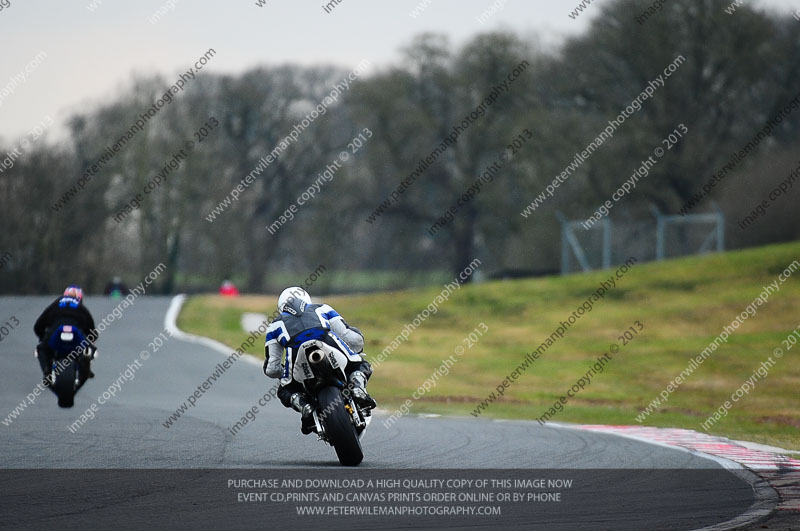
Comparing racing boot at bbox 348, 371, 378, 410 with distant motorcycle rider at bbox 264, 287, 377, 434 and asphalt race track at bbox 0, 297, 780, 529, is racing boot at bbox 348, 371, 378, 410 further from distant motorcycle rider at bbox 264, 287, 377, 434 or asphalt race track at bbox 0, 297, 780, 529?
asphalt race track at bbox 0, 297, 780, 529

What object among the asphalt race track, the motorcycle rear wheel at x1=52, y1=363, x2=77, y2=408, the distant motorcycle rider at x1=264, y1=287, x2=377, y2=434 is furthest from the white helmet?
the motorcycle rear wheel at x1=52, y1=363, x2=77, y2=408

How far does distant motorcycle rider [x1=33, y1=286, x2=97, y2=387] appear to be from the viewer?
52.7ft

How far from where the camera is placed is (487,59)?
55.5 metres

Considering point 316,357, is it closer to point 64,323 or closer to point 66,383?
point 66,383

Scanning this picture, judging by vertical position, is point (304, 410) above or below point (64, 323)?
below

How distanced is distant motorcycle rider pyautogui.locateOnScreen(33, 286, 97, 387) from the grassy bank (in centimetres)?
525

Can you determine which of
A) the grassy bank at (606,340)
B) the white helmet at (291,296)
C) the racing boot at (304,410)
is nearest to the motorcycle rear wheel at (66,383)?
the grassy bank at (606,340)

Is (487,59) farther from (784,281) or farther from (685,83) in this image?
(784,281)

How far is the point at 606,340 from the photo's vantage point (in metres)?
32.8

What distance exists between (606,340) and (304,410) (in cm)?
2332

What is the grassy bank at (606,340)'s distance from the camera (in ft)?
68.0

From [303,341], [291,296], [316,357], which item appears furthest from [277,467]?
[291,296]

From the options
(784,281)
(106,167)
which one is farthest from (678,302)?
(106,167)

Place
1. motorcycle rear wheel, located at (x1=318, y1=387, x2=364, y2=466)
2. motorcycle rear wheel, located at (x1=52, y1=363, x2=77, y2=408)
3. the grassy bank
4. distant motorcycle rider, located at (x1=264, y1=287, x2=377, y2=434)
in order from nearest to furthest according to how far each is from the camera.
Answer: motorcycle rear wheel, located at (x1=318, y1=387, x2=364, y2=466) < distant motorcycle rider, located at (x1=264, y1=287, x2=377, y2=434) < motorcycle rear wheel, located at (x1=52, y1=363, x2=77, y2=408) < the grassy bank
